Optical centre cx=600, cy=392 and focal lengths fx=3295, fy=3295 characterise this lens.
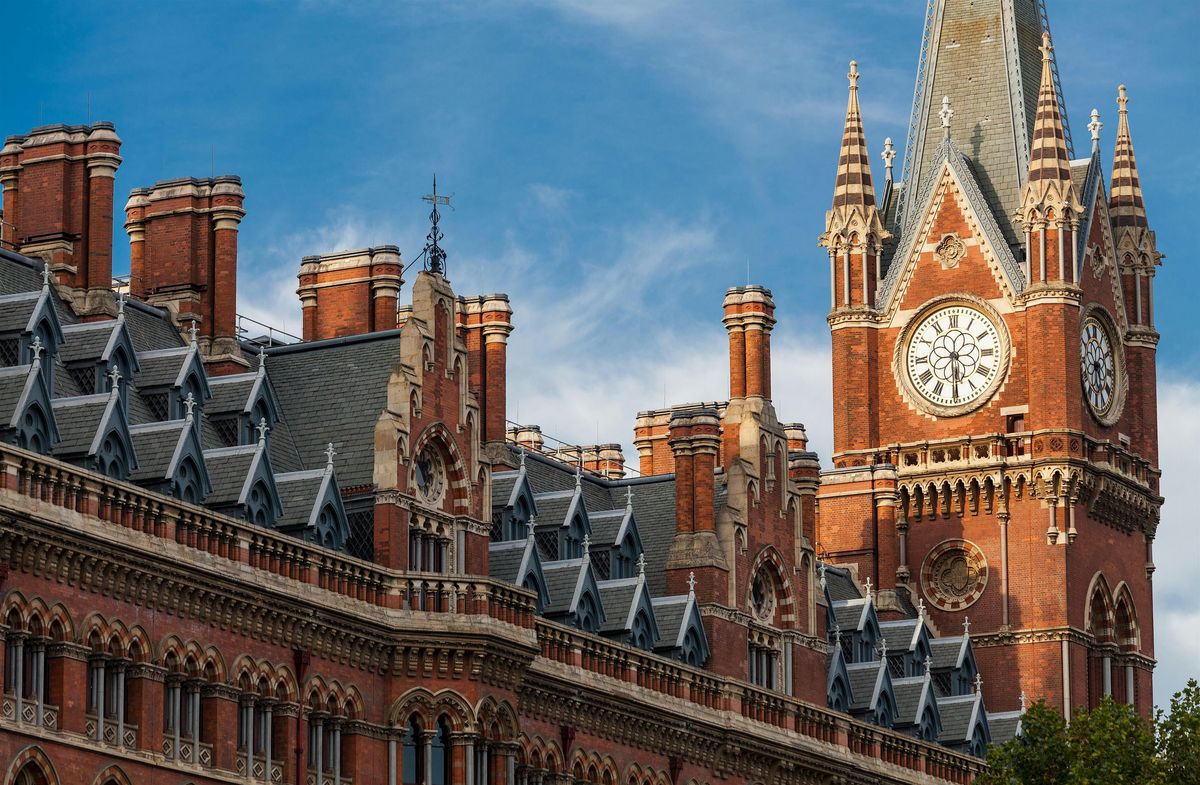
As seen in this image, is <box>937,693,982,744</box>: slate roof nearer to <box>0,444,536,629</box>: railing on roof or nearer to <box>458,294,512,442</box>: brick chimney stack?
<box>458,294,512,442</box>: brick chimney stack

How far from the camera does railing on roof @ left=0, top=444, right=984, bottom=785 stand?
6134 centimetres

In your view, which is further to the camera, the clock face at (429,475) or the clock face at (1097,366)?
the clock face at (1097,366)

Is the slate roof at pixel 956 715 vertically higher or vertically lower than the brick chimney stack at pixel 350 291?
lower

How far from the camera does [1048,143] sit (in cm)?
11156

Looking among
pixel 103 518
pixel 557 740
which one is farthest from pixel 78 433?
pixel 557 740

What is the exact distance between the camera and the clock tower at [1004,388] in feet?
353

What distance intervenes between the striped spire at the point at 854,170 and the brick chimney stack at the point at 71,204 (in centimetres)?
4410

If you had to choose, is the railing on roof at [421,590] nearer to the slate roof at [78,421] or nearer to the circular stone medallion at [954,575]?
the slate roof at [78,421]

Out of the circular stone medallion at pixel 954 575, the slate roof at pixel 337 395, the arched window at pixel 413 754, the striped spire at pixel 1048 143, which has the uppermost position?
the striped spire at pixel 1048 143

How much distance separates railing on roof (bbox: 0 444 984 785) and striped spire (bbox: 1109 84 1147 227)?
2851 centimetres

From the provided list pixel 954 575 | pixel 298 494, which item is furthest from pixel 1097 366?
pixel 298 494

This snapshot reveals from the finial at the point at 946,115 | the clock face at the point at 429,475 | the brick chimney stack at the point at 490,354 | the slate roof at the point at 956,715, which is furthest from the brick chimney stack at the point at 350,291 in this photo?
the finial at the point at 946,115

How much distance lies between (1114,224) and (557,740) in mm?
45165

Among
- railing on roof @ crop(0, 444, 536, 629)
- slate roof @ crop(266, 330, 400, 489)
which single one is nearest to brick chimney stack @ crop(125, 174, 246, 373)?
slate roof @ crop(266, 330, 400, 489)
